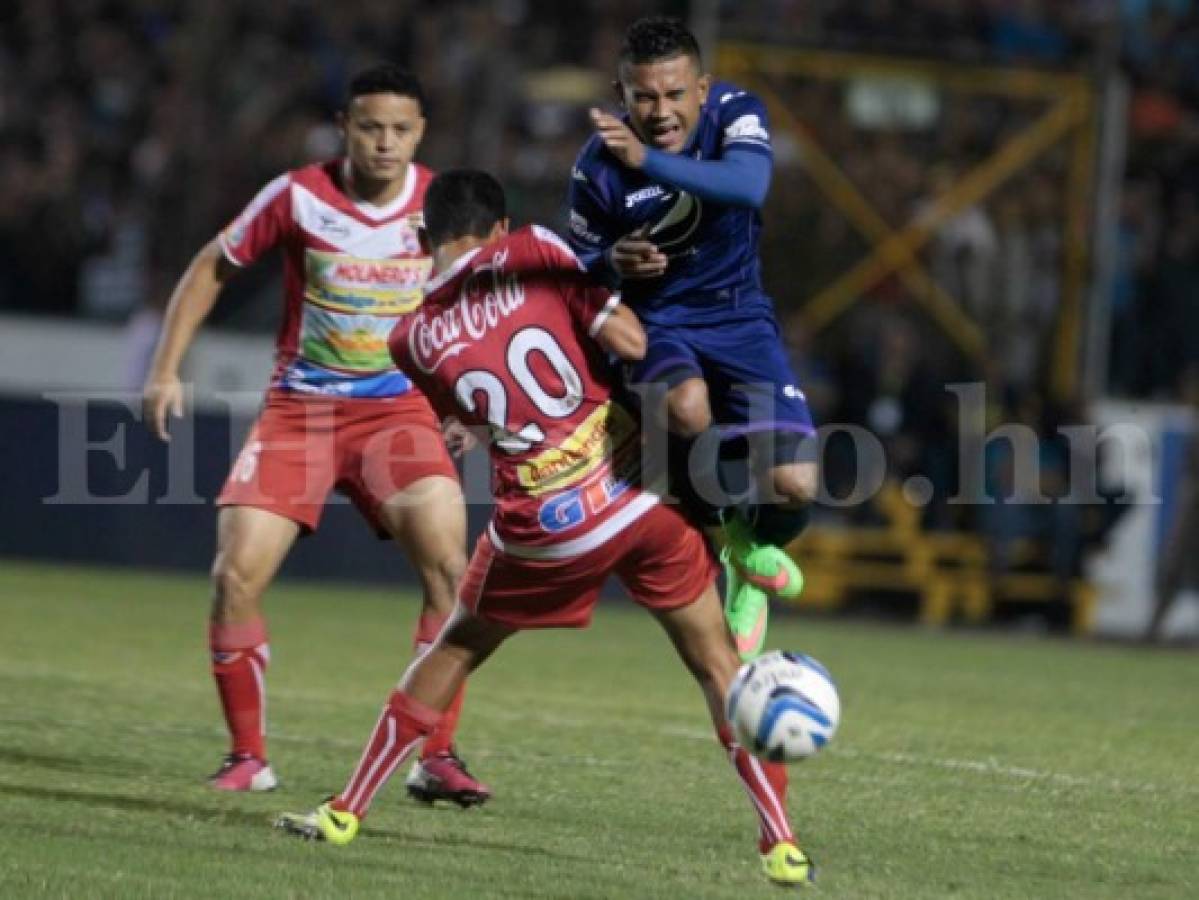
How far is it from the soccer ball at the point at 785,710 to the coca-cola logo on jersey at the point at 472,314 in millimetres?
1151

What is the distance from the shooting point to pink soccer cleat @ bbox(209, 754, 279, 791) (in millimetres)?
7918

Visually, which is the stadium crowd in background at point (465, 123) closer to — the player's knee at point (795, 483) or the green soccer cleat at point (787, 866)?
the player's knee at point (795, 483)

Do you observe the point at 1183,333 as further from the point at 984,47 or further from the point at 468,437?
the point at 468,437

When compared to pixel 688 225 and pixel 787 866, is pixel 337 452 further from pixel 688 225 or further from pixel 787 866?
pixel 787 866

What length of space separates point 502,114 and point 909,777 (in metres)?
11.4

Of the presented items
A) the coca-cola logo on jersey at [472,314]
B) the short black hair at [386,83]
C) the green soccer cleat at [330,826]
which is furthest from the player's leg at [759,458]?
the short black hair at [386,83]

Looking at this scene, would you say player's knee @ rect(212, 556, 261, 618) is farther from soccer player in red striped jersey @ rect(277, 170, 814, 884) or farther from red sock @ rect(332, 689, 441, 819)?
soccer player in red striped jersey @ rect(277, 170, 814, 884)

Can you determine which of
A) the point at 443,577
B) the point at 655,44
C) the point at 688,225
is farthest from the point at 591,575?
the point at 443,577

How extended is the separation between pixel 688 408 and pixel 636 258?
1.48 feet

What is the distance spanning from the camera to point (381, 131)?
328 inches

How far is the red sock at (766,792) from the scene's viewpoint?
20.8 feet

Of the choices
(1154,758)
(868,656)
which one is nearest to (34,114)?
(868,656)

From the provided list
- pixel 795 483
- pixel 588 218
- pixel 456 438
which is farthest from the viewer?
pixel 456 438

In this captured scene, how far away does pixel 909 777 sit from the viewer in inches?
344
